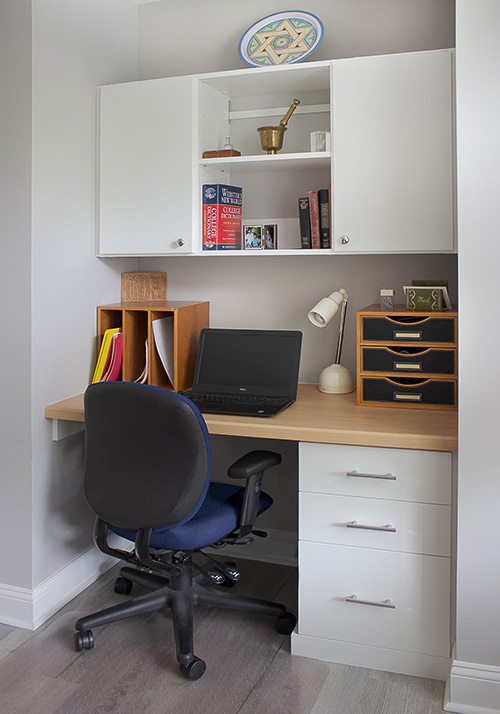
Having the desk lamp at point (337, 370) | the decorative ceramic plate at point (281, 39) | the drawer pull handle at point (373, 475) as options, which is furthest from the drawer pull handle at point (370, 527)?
the decorative ceramic plate at point (281, 39)

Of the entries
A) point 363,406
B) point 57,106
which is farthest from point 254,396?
point 57,106

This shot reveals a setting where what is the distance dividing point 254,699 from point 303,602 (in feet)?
1.08

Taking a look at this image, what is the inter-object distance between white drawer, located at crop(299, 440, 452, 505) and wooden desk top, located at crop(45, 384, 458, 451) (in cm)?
4

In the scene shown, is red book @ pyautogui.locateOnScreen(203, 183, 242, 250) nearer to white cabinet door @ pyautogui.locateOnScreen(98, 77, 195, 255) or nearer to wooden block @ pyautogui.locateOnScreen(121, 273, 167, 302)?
white cabinet door @ pyautogui.locateOnScreen(98, 77, 195, 255)

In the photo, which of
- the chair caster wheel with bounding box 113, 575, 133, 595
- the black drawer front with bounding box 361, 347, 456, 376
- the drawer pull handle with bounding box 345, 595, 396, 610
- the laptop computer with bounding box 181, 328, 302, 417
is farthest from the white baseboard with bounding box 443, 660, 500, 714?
the chair caster wheel with bounding box 113, 575, 133, 595

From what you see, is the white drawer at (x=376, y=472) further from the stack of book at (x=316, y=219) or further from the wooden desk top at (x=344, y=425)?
the stack of book at (x=316, y=219)

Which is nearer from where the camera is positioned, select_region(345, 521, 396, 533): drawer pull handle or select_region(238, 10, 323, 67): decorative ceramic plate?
select_region(345, 521, 396, 533): drawer pull handle

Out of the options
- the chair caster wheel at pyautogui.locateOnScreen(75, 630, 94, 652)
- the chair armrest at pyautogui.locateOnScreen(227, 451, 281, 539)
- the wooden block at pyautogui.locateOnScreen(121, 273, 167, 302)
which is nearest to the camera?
the chair armrest at pyautogui.locateOnScreen(227, 451, 281, 539)

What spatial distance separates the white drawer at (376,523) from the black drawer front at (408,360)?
1.60 ft

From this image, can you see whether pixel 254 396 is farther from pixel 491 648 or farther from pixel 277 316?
pixel 491 648

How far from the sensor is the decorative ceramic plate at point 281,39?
2.32 m

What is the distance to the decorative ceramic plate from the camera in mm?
2324

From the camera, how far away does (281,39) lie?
238cm

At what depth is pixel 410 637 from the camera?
6.46 ft
